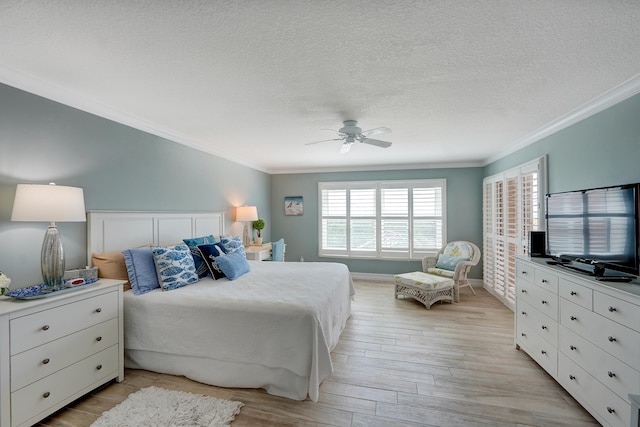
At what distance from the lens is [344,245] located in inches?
245

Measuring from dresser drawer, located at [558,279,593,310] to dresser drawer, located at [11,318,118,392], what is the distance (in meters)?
3.63

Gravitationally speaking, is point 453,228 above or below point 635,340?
above

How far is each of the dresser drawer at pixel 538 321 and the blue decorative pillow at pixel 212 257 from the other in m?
3.18

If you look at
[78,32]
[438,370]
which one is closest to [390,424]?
[438,370]

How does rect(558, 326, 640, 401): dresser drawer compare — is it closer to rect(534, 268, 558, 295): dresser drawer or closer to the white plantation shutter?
rect(534, 268, 558, 295): dresser drawer

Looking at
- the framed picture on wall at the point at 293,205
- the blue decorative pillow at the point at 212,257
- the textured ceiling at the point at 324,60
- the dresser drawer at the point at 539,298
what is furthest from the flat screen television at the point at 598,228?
the framed picture on wall at the point at 293,205

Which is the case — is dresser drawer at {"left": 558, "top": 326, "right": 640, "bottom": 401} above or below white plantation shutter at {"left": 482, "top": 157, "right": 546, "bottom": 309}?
below

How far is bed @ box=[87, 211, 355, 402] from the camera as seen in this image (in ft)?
7.09

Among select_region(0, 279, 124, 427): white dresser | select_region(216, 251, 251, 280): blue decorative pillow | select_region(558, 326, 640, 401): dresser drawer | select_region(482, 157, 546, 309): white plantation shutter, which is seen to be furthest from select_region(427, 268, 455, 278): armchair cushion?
select_region(0, 279, 124, 427): white dresser

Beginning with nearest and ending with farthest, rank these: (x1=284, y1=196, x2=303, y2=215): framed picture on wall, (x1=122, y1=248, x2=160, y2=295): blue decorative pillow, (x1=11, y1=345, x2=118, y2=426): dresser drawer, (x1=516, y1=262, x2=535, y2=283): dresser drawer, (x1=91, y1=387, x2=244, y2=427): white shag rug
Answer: (x1=11, y1=345, x2=118, y2=426): dresser drawer < (x1=91, y1=387, x2=244, y2=427): white shag rug < (x1=122, y1=248, x2=160, y2=295): blue decorative pillow < (x1=516, y1=262, x2=535, y2=283): dresser drawer < (x1=284, y1=196, x2=303, y2=215): framed picture on wall

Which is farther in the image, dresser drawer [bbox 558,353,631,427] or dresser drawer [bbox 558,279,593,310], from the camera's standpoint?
dresser drawer [bbox 558,279,593,310]

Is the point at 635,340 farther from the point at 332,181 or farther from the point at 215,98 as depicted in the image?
the point at 332,181

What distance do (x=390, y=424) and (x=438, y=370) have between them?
0.88m

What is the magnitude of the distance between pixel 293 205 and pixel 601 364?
5349mm
